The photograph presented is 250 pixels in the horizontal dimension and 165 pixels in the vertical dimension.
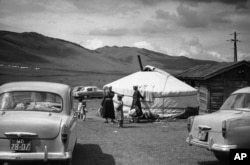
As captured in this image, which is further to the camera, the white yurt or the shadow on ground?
the white yurt

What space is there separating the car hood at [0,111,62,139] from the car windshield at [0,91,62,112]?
0.58m

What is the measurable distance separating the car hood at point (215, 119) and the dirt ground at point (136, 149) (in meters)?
0.93

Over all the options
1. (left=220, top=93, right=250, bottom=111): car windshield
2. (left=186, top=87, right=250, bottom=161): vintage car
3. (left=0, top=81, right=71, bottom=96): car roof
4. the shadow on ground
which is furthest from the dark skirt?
(left=0, top=81, right=71, bottom=96): car roof

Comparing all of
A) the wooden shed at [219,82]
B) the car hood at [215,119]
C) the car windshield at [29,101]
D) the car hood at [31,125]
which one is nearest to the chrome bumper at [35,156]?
the car hood at [31,125]

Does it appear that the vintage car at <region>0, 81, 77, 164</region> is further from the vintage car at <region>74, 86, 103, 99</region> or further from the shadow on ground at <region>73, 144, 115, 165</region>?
the vintage car at <region>74, 86, 103, 99</region>

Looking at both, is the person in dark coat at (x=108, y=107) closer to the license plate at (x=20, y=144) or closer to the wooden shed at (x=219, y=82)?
the wooden shed at (x=219, y=82)

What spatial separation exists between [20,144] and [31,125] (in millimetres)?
353

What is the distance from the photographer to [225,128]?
726 cm

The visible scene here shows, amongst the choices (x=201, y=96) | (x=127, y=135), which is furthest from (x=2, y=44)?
(x=127, y=135)

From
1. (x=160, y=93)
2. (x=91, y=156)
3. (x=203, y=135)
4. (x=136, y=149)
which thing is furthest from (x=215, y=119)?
(x=160, y=93)

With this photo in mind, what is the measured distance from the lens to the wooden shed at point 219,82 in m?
24.5

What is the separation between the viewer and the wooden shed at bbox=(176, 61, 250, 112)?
2445cm

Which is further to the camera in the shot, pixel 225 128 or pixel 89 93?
pixel 89 93

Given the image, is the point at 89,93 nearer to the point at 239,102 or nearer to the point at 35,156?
the point at 239,102
